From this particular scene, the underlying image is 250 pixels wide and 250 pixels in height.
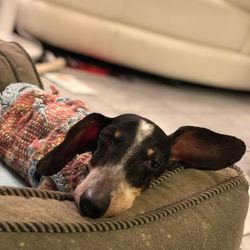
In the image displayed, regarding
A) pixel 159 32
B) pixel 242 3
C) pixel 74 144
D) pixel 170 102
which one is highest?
pixel 242 3

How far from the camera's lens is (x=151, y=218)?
929 mm

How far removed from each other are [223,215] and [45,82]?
1.71 m

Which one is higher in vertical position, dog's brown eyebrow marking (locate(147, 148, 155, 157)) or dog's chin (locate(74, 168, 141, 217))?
dog's brown eyebrow marking (locate(147, 148, 155, 157))

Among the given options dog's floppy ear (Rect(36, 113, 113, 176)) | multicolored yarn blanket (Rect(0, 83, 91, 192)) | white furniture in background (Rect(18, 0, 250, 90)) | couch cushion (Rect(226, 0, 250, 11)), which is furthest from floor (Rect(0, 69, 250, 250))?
dog's floppy ear (Rect(36, 113, 113, 176))

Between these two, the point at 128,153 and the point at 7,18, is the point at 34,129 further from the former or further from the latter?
the point at 7,18

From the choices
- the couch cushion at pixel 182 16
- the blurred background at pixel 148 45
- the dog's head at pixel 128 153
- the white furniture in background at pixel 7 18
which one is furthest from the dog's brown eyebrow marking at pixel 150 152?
the couch cushion at pixel 182 16

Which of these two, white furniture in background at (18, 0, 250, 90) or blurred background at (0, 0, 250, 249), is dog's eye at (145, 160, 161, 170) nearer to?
blurred background at (0, 0, 250, 249)

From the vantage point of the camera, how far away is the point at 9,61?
164cm

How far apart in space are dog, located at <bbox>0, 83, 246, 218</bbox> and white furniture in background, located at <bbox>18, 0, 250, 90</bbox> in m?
1.72

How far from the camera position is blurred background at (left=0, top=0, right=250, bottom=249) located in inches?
114

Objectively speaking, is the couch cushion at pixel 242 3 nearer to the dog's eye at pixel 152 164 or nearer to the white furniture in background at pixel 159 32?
the white furniture in background at pixel 159 32

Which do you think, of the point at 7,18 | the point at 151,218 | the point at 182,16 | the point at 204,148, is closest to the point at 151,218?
the point at 151,218

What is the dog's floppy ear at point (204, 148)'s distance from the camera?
43.2 inches

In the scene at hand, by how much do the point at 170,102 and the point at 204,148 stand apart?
1760mm
